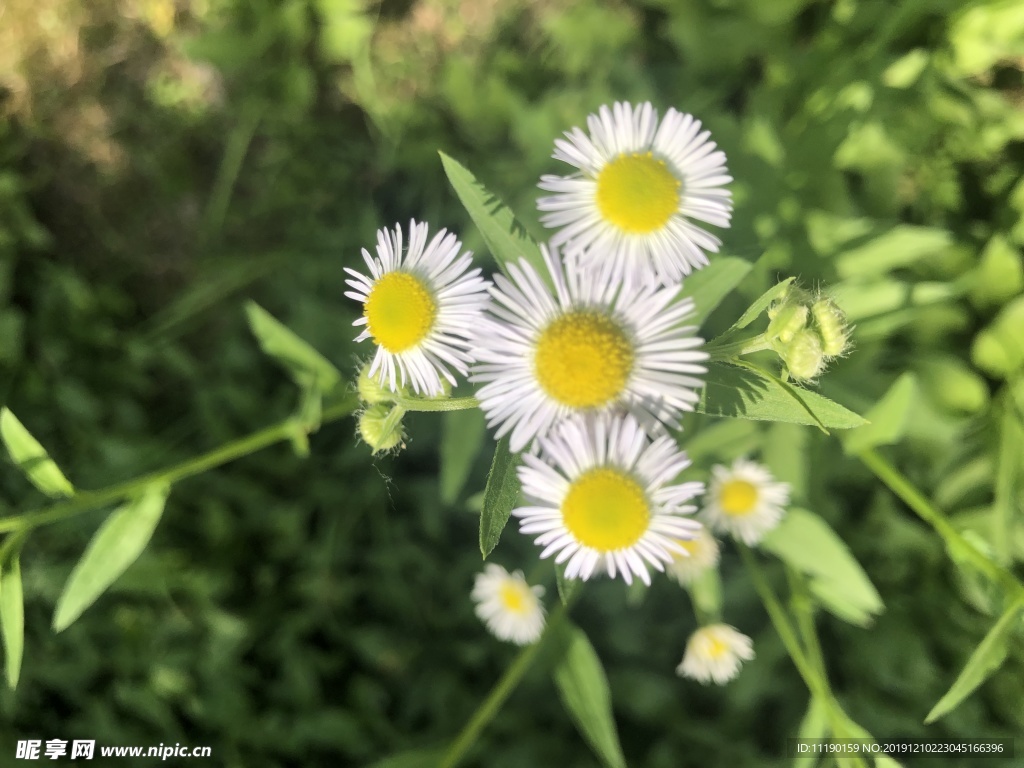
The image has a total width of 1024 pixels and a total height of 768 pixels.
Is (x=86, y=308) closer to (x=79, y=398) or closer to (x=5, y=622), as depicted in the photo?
(x=79, y=398)

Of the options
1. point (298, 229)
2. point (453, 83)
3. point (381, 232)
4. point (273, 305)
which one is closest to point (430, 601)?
point (273, 305)

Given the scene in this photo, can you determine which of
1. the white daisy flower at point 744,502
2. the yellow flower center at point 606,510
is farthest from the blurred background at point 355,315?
the yellow flower center at point 606,510

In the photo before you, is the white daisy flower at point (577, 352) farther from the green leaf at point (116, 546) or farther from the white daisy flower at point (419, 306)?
the green leaf at point (116, 546)

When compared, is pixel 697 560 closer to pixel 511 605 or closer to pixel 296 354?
pixel 511 605

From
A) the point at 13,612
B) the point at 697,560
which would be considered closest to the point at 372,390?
the point at 13,612

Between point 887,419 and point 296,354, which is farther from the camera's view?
point 296,354

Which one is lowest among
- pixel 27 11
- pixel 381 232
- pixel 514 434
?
pixel 514 434
